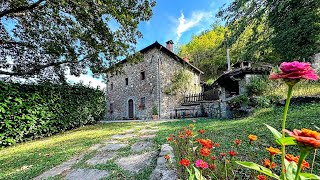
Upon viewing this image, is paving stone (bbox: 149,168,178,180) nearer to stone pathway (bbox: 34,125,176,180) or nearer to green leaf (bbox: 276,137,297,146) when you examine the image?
stone pathway (bbox: 34,125,176,180)

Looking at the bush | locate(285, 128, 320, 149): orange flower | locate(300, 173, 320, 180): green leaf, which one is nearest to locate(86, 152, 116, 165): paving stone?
locate(300, 173, 320, 180): green leaf

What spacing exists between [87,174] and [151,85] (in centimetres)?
1253

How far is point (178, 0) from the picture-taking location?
1520 cm

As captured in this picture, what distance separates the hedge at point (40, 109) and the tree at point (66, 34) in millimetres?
1235

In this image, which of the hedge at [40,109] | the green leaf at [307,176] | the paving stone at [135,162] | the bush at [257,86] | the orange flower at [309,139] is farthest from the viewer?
the bush at [257,86]

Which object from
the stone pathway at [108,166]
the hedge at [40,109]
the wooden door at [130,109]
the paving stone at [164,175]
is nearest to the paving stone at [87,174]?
the stone pathway at [108,166]

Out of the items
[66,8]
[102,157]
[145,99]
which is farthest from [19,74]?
[145,99]

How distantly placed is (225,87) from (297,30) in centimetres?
581

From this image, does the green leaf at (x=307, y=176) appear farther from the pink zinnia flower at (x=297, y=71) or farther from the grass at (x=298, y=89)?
the grass at (x=298, y=89)

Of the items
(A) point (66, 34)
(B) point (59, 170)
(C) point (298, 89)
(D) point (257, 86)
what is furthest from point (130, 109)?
(B) point (59, 170)

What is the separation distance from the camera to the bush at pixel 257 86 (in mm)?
7070

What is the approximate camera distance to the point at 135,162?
8.51 ft

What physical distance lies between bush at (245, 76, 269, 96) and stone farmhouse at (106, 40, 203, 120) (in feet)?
25.7

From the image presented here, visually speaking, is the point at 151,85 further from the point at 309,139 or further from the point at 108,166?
the point at 309,139
